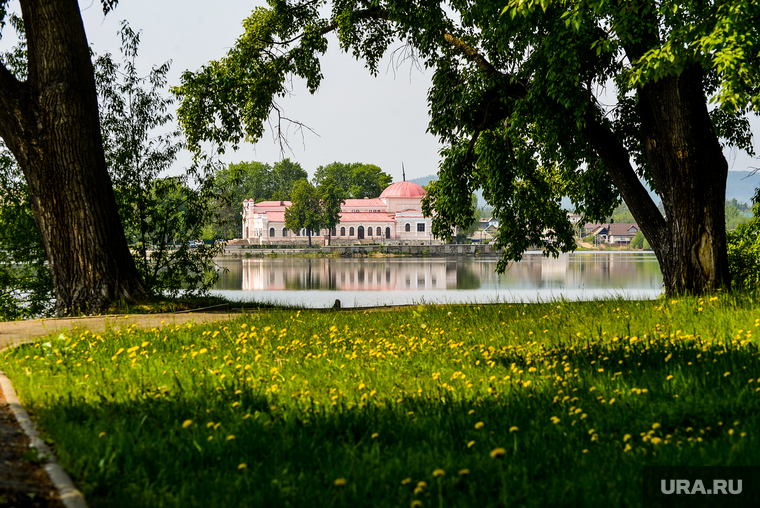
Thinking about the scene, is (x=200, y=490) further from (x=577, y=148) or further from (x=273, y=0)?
(x=273, y=0)

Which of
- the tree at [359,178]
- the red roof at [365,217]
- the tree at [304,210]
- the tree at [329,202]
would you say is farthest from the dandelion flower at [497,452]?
the tree at [359,178]

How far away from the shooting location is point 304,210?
8025 cm

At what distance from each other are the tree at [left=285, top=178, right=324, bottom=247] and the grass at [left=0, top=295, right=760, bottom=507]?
73.6m

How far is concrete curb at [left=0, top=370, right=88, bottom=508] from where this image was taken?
2.71 meters

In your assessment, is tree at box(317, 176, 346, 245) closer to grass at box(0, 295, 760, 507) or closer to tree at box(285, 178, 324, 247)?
tree at box(285, 178, 324, 247)

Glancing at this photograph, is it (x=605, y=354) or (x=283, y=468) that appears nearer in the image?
(x=283, y=468)

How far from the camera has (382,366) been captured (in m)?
5.21

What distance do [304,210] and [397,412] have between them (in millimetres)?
77198

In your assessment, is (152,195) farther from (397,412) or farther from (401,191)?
(401,191)

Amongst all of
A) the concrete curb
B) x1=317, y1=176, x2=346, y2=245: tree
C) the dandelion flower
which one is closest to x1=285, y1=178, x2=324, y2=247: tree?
x1=317, y1=176, x2=346, y2=245: tree

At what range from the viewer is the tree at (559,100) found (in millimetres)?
7230

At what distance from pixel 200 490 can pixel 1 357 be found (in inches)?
157

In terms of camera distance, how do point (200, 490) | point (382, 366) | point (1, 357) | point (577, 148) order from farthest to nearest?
point (577, 148) < point (1, 357) < point (382, 366) < point (200, 490)

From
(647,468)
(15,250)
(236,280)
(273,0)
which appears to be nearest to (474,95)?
(273,0)
